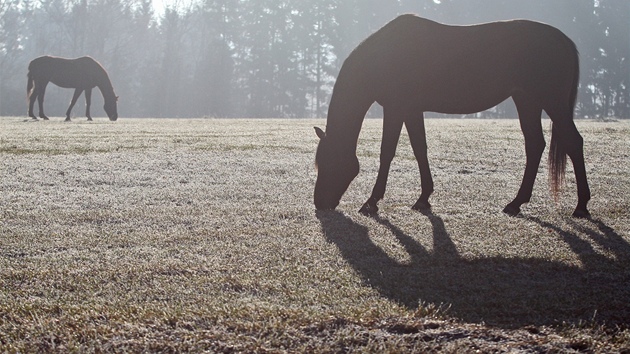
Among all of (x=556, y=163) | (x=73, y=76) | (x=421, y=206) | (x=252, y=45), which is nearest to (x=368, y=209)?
(x=421, y=206)

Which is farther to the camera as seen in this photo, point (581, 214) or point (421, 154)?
point (421, 154)

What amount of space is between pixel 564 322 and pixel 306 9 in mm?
55149

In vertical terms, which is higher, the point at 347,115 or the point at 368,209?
the point at 347,115

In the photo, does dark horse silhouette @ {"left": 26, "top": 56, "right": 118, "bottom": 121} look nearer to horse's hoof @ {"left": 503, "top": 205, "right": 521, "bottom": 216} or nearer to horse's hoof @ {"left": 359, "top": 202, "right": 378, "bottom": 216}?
horse's hoof @ {"left": 359, "top": 202, "right": 378, "bottom": 216}

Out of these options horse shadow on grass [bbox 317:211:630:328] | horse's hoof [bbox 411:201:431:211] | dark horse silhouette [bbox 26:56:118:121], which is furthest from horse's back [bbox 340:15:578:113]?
dark horse silhouette [bbox 26:56:118:121]

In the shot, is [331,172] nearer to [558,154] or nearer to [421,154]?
[421,154]

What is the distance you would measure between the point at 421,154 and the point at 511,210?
1.01m

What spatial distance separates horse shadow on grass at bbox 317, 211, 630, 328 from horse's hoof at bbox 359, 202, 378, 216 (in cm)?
103

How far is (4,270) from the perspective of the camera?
4.05 m

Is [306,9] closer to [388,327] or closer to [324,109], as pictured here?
[324,109]

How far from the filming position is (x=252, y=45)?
56188mm

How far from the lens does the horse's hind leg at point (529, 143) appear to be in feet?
20.8

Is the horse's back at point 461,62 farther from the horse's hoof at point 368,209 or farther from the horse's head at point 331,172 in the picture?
the horse's hoof at point 368,209

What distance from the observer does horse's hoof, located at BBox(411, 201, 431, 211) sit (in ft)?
21.3
